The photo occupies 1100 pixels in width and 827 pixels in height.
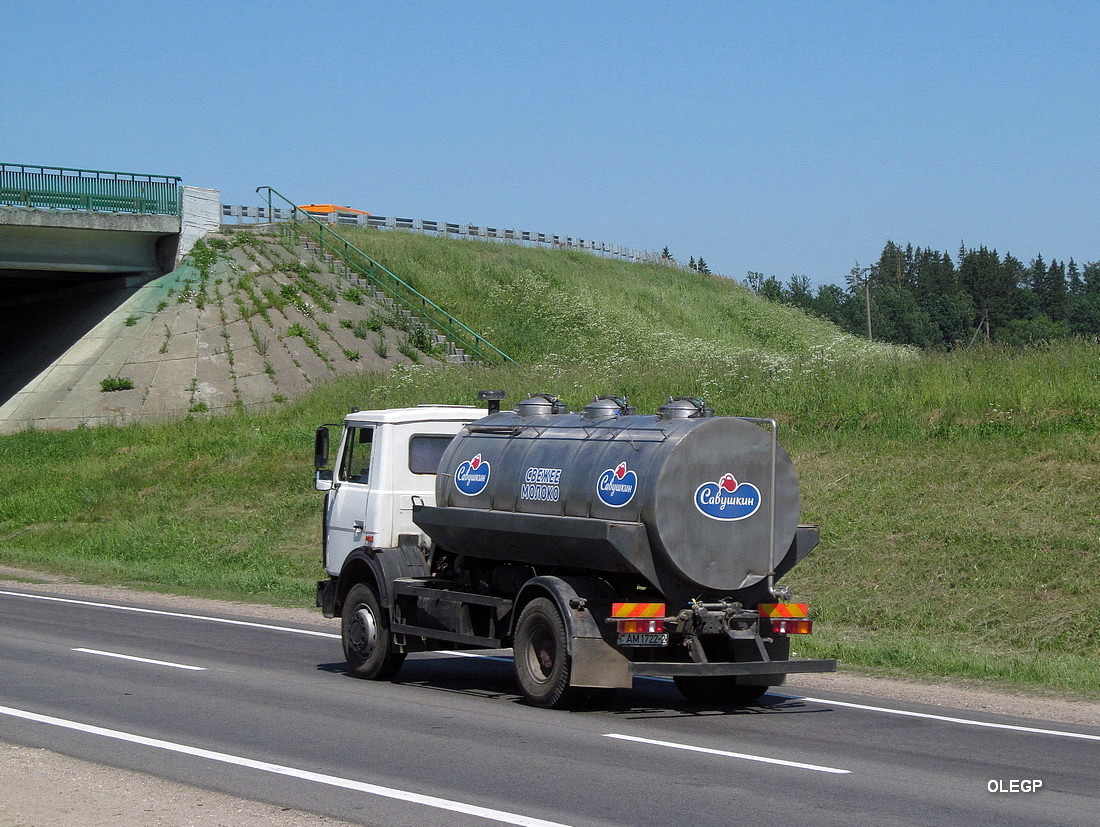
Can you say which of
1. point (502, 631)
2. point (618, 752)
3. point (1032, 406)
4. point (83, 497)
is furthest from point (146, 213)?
point (618, 752)

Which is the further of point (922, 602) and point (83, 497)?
point (83, 497)

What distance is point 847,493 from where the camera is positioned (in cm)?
2095

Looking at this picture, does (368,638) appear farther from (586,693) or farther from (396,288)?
(396,288)

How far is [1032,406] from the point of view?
865 inches

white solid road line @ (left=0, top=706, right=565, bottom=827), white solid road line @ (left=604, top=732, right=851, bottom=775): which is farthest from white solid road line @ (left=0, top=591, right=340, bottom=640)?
white solid road line @ (left=604, top=732, right=851, bottom=775)

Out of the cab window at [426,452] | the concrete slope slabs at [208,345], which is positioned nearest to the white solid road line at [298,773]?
the cab window at [426,452]

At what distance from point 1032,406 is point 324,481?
539 inches

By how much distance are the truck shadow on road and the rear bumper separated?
520 millimetres

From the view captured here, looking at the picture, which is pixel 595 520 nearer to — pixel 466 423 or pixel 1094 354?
pixel 466 423

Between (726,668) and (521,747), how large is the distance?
2220mm

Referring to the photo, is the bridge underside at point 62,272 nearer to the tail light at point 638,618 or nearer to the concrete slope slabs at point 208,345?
the concrete slope slabs at point 208,345

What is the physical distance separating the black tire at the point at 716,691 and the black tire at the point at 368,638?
9.77ft

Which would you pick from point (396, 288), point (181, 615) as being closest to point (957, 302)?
point (396, 288)

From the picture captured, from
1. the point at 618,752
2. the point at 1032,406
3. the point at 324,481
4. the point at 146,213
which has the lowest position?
the point at 618,752
